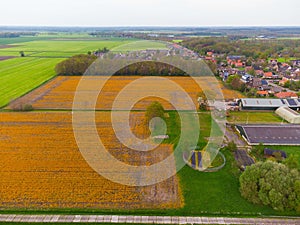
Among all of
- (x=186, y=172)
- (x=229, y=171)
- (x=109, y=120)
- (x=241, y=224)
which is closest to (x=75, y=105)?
(x=109, y=120)

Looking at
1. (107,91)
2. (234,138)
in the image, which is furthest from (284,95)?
(107,91)

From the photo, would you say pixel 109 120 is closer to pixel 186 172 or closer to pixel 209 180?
pixel 186 172

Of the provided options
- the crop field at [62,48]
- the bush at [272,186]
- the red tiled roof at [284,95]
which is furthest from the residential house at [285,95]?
the crop field at [62,48]

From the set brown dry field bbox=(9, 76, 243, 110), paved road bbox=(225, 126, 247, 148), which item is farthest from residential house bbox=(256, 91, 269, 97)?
paved road bbox=(225, 126, 247, 148)

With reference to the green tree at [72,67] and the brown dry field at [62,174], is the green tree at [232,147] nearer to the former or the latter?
the brown dry field at [62,174]

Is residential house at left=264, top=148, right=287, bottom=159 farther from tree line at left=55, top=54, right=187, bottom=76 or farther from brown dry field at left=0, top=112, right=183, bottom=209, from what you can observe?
tree line at left=55, top=54, right=187, bottom=76

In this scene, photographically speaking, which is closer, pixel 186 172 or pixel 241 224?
pixel 241 224

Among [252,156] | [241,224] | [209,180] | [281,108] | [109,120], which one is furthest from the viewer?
[281,108]
